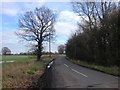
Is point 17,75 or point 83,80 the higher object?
point 17,75

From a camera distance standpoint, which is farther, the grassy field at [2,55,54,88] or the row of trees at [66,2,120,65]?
the row of trees at [66,2,120,65]

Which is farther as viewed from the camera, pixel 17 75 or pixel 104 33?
pixel 104 33

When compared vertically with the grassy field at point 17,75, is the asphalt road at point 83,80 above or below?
below

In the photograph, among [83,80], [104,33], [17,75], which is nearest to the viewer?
[17,75]

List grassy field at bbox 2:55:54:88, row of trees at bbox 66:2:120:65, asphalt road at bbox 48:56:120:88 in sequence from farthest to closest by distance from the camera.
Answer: row of trees at bbox 66:2:120:65 < asphalt road at bbox 48:56:120:88 < grassy field at bbox 2:55:54:88

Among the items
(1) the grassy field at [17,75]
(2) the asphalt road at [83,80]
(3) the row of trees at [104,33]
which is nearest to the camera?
(1) the grassy field at [17,75]

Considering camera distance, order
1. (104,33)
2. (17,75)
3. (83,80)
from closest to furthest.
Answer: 1. (17,75)
2. (83,80)
3. (104,33)

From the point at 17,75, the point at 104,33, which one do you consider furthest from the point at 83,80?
the point at 104,33

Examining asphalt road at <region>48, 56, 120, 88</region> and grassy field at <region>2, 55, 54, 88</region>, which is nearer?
grassy field at <region>2, 55, 54, 88</region>

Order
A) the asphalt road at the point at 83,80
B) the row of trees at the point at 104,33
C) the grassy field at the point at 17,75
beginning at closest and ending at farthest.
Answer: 1. the grassy field at the point at 17,75
2. the asphalt road at the point at 83,80
3. the row of trees at the point at 104,33

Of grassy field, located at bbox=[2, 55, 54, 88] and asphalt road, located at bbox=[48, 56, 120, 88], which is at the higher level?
grassy field, located at bbox=[2, 55, 54, 88]

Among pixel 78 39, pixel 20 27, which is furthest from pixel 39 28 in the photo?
pixel 78 39

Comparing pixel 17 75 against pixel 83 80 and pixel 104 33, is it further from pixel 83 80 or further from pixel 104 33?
pixel 104 33

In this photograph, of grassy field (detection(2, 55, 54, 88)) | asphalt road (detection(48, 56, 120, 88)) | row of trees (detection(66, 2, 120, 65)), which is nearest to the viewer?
grassy field (detection(2, 55, 54, 88))
